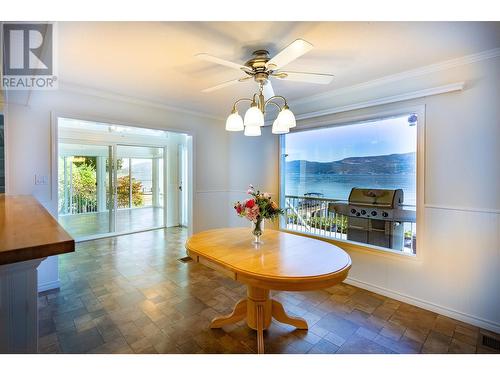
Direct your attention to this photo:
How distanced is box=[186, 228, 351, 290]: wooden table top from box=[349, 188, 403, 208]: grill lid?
1.18 metres

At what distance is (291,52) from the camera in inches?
55.8

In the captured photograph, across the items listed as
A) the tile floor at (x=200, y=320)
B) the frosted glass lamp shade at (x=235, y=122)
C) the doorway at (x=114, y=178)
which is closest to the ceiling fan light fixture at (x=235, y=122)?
the frosted glass lamp shade at (x=235, y=122)

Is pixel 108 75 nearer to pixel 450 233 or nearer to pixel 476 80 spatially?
pixel 476 80

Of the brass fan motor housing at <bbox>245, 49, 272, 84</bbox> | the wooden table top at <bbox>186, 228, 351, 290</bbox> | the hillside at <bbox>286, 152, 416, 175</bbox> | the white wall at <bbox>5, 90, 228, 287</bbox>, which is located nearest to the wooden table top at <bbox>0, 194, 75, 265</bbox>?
the wooden table top at <bbox>186, 228, 351, 290</bbox>

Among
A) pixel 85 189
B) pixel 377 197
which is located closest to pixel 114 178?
pixel 85 189

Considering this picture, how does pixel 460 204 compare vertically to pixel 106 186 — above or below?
below

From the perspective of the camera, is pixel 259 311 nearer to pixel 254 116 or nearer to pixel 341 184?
pixel 254 116

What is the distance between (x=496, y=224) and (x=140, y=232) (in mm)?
5424

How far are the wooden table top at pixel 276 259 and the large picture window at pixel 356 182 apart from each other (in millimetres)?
1188

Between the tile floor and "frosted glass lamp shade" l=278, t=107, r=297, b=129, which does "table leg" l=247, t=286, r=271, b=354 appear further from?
"frosted glass lamp shade" l=278, t=107, r=297, b=129

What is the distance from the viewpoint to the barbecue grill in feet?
8.54

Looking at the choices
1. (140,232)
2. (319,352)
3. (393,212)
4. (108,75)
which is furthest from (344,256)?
(140,232)

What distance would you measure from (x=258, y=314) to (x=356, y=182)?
6.41 ft

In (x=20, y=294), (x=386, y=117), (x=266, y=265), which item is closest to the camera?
(x=20, y=294)
